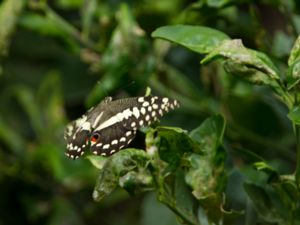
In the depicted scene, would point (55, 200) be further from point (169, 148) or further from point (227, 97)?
point (169, 148)

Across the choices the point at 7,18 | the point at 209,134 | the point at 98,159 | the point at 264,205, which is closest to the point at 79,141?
the point at 98,159

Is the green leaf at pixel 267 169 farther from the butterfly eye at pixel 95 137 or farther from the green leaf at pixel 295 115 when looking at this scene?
the butterfly eye at pixel 95 137

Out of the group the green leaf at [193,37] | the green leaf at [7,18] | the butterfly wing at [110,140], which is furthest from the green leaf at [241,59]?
the green leaf at [7,18]

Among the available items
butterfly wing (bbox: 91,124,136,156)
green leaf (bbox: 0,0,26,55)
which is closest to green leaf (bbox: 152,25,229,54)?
butterfly wing (bbox: 91,124,136,156)

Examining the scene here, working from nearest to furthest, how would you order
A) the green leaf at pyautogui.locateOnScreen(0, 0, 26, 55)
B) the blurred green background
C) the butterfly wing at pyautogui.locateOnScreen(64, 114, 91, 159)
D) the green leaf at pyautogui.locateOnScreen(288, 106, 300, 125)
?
the green leaf at pyautogui.locateOnScreen(288, 106, 300, 125) → the butterfly wing at pyautogui.locateOnScreen(64, 114, 91, 159) → the blurred green background → the green leaf at pyautogui.locateOnScreen(0, 0, 26, 55)

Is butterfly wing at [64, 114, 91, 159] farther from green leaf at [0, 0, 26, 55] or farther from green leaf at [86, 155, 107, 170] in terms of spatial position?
green leaf at [0, 0, 26, 55]

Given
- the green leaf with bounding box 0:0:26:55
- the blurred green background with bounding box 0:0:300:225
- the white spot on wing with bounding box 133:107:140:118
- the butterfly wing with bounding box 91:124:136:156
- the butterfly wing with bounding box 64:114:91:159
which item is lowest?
the blurred green background with bounding box 0:0:300:225
